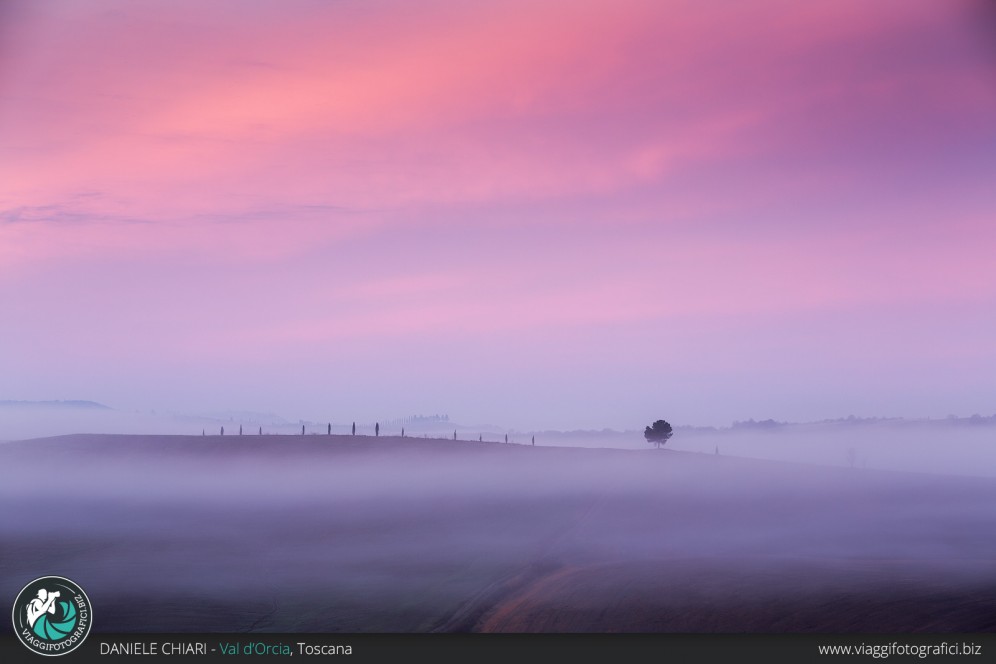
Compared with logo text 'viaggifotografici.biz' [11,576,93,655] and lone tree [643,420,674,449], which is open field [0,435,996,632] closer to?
logo text 'viaggifotografici.biz' [11,576,93,655]

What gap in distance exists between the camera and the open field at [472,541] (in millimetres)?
15766

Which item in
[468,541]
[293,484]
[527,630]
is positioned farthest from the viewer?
[293,484]

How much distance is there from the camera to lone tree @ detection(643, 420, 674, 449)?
207 ft

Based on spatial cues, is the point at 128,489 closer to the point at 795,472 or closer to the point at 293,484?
the point at 293,484

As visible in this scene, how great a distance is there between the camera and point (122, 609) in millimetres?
15727

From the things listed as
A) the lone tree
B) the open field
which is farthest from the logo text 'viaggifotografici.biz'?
the lone tree

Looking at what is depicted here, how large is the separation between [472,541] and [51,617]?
12056 mm

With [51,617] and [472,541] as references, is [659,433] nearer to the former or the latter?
[472,541]

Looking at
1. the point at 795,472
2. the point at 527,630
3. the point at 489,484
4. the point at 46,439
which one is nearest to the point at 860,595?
the point at 527,630

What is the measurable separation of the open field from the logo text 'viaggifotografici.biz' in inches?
105

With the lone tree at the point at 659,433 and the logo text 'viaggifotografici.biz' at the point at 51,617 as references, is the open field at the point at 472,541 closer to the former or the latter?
the logo text 'viaggifotografici.biz' at the point at 51,617

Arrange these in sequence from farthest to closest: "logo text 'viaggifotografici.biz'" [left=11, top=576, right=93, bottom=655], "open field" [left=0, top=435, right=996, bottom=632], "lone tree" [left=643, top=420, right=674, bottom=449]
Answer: "lone tree" [left=643, top=420, right=674, bottom=449], "open field" [left=0, top=435, right=996, bottom=632], "logo text 'viaggifotografici.biz'" [left=11, top=576, right=93, bottom=655]

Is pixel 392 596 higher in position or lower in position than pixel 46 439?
lower

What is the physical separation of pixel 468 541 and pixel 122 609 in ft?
29.1
